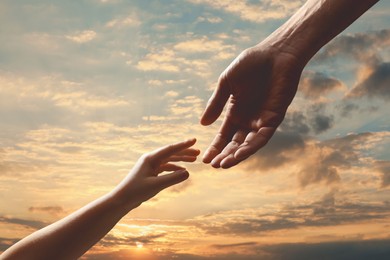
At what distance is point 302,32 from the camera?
3.67 meters

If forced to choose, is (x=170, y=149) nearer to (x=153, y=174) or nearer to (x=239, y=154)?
(x=153, y=174)

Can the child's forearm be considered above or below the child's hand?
below

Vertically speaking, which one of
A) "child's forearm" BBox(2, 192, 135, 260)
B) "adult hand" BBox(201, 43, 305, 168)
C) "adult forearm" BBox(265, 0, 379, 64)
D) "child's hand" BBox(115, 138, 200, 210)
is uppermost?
"adult forearm" BBox(265, 0, 379, 64)

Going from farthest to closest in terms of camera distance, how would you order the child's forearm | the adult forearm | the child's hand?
the adult forearm < the child's hand < the child's forearm

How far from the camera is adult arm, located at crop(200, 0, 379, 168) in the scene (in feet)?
11.5

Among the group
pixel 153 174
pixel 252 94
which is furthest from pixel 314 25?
pixel 153 174

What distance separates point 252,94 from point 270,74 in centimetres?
21

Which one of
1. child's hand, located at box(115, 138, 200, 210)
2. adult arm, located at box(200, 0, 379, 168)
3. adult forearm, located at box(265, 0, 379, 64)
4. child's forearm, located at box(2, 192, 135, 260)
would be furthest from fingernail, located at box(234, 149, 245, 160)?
adult forearm, located at box(265, 0, 379, 64)

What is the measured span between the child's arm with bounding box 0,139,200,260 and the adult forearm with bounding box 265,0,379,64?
113cm

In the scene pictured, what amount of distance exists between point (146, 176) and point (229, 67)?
1.16 m

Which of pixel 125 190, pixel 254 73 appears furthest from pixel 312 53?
pixel 125 190

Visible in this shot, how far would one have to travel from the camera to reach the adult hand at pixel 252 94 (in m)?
3.55

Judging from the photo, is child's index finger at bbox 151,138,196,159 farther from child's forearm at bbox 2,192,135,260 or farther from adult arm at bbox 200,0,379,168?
child's forearm at bbox 2,192,135,260

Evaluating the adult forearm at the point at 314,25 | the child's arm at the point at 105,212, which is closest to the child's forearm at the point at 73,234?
the child's arm at the point at 105,212
